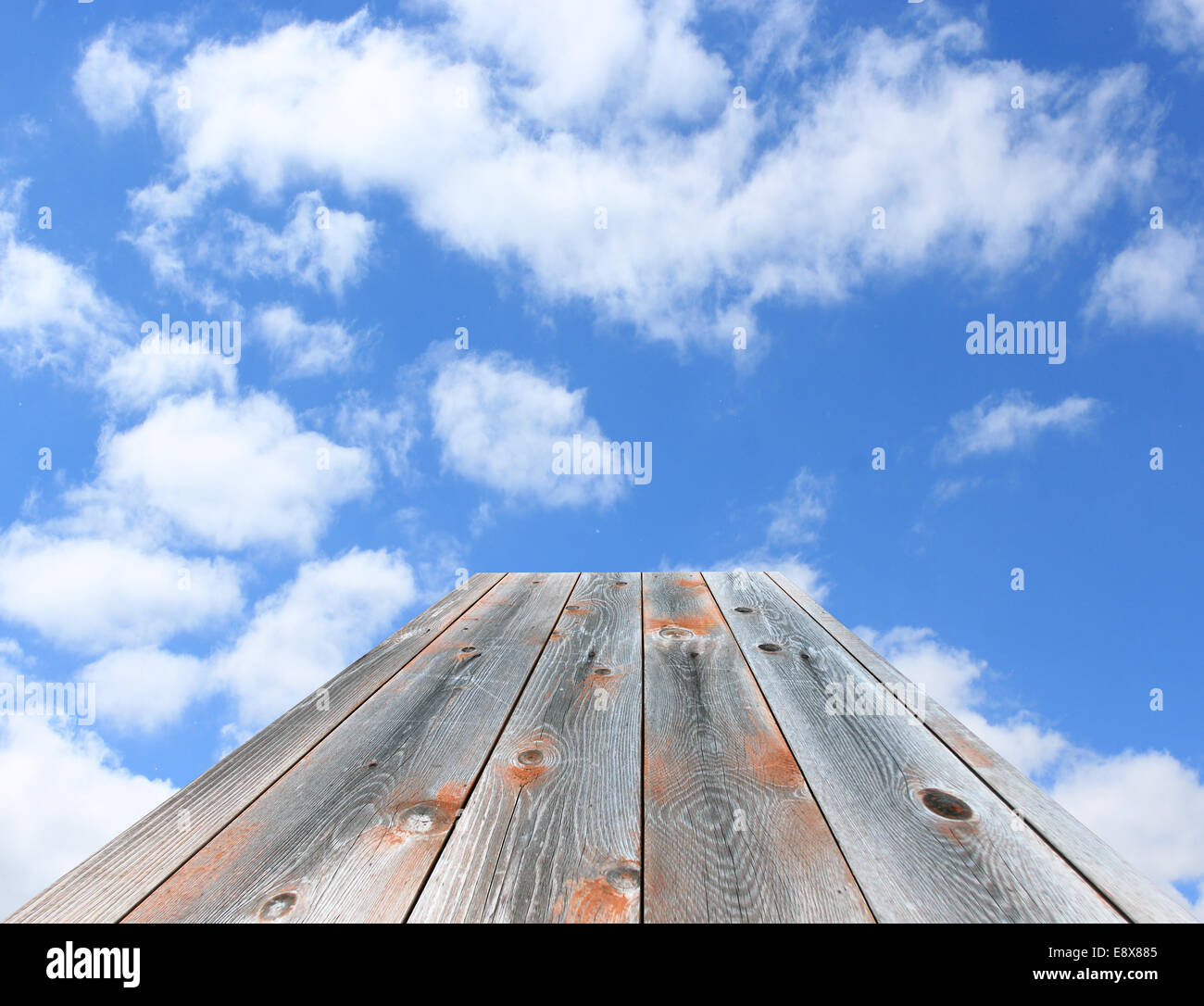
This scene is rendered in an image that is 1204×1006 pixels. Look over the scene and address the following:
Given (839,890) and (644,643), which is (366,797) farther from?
(644,643)

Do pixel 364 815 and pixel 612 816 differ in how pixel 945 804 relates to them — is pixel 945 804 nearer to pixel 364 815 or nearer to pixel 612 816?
pixel 612 816

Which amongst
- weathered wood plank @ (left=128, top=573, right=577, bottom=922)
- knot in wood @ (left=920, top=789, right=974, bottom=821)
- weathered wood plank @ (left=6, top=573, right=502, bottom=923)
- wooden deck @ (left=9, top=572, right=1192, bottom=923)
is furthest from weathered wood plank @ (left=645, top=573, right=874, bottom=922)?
weathered wood plank @ (left=6, top=573, right=502, bottom=923)

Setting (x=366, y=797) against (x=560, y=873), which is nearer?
(x=560, y=873)

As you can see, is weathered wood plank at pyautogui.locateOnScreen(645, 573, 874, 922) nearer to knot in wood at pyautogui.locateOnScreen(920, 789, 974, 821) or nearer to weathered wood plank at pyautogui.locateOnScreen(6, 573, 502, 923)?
knot in wood at pyautogui.locateOnScreen(920, 789, 974, 821)

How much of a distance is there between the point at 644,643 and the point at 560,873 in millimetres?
1020

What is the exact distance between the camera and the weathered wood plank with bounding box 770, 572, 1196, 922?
871 millimetres

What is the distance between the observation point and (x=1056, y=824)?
1058 millimetres

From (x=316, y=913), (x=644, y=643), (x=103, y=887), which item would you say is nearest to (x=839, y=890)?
(x=316, y=913)

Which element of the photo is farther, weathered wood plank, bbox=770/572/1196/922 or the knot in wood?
the knot in wood

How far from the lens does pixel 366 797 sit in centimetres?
113

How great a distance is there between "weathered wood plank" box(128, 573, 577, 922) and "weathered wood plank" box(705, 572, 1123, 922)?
554 millimetres

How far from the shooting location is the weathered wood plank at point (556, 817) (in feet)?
2.76
